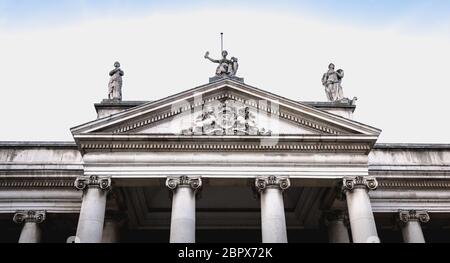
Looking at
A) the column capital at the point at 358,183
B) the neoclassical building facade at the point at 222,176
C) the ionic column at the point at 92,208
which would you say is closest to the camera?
the ionic column at the point at 92,208

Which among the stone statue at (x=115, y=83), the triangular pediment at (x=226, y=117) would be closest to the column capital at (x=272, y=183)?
the triangular pediment at (x=226, y=117)

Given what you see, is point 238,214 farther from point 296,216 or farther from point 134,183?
point 134,183

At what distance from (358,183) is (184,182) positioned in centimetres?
762

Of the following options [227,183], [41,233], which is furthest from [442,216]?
[41,233]

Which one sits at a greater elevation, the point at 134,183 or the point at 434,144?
the point at 434,144

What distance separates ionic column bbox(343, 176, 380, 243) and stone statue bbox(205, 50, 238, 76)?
8638mm

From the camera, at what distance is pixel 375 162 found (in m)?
25.5

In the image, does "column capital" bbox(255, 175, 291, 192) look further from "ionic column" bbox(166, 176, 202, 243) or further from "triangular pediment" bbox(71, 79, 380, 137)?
"ionic column" bbox(166, 176, 202, 243)

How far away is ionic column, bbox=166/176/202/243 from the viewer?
1950 centimetres

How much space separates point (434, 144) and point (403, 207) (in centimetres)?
433

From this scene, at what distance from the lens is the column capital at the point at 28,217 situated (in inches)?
939

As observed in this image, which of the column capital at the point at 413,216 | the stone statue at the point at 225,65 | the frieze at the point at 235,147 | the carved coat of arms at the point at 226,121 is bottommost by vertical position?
the column capital at the point at 413,216

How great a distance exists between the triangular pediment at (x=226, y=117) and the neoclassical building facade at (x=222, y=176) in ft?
0.16

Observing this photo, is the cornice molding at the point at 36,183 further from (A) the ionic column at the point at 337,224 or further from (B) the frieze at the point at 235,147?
(A) the ionic column at the point at 337,224
